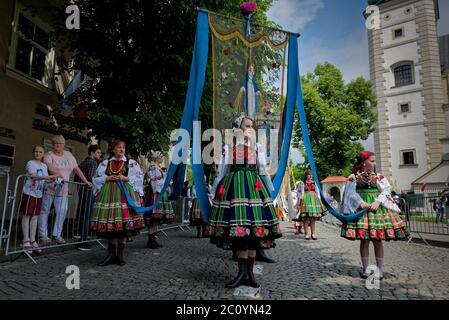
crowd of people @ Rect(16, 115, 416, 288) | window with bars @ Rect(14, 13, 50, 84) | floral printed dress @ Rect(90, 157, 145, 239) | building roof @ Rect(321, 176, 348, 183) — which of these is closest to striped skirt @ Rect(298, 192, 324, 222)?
crowd of people @ Rect(16, 115, 416, 288)

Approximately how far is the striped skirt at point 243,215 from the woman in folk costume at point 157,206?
3.54 m

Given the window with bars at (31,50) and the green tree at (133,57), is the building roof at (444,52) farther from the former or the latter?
the window with bars at (31,50)

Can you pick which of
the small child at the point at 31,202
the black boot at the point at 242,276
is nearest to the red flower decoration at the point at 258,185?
the black boot at the point at 242,276

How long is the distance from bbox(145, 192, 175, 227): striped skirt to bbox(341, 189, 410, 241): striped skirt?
4232 mm

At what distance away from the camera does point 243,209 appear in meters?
3.62

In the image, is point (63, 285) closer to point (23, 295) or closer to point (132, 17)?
point (23, 295)

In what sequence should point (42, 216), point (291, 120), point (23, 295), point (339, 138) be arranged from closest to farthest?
point (23, 295) < point (291, 120) < point (42, 216) < point (339, 138)

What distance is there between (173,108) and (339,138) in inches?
971

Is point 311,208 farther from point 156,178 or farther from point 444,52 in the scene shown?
point 444,52

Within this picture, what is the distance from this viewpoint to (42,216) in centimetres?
596

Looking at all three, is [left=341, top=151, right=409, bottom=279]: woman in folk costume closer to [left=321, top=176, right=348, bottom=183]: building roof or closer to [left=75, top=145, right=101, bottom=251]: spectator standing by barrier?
[left=75, top=145, right=101, bottom=251]: spectator standing by barrier

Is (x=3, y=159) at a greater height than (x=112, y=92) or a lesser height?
lesser
